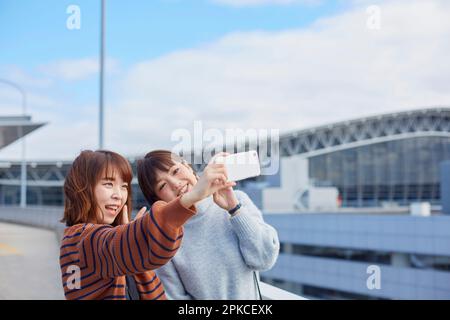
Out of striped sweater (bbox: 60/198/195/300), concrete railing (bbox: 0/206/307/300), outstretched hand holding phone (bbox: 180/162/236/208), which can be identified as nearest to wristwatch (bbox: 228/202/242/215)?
striped sweater (bbox: 60/198/195/300)

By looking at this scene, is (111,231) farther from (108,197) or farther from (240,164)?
(240,164)

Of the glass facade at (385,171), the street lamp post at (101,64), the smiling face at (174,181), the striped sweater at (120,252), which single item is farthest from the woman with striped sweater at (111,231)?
the glass facade at (385,171)

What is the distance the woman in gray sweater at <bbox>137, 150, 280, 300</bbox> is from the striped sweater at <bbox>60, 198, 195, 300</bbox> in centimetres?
23

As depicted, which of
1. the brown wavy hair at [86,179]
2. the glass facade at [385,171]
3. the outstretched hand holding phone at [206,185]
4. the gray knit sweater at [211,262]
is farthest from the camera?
the glass facade at [385,171]

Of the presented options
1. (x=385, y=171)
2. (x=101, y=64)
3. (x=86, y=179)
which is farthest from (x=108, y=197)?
(x=385, y=171)

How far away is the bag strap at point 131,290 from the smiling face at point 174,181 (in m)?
0.28

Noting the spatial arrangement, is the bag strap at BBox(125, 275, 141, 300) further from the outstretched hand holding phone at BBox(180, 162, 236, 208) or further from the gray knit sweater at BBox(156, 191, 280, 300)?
the outstretched hand holding phone at BBox(180, 162, 236, 208)

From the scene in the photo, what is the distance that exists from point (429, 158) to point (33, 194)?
35781 mm

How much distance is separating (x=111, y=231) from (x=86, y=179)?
0.79 ft

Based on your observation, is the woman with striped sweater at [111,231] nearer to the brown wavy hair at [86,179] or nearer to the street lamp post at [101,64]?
the brown wavy hair at [86,179]

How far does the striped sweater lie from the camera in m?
1.23

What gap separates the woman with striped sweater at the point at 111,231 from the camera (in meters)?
1.23

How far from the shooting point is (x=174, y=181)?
1.68m
